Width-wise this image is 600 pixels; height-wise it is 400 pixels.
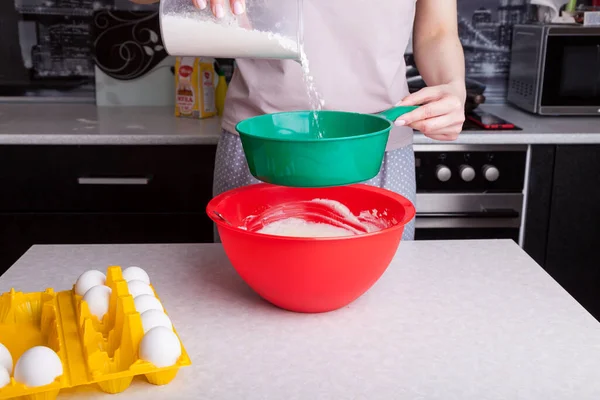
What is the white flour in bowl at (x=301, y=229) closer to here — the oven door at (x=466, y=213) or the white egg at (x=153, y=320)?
the white egg at (x=153, y=320)

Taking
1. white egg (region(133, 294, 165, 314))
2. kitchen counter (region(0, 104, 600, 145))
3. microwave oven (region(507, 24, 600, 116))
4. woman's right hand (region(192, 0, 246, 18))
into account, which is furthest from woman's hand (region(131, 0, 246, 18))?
microwave oven (region(507, 24, 600, 116))

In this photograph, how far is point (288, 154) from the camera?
34.1 inches

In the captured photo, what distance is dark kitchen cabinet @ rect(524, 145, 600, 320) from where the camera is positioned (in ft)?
6.54

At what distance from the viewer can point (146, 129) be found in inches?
79.3

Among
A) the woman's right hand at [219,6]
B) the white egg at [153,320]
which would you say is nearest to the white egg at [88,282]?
the white egg at [153,320]

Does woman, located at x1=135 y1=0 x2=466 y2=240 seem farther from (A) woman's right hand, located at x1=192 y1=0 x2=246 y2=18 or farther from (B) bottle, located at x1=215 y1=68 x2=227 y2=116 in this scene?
(B) bottle, located at x1=215 y1=68 x2=227 y2=116

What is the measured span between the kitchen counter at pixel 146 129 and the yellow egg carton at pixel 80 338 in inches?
43.2

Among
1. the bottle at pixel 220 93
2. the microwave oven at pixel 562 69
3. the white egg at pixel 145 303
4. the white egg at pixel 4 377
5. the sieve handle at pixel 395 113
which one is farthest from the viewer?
the bottle at pixel 220 93

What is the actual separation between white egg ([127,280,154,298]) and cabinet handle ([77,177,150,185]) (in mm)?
1124

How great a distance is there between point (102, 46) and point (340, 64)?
137cm

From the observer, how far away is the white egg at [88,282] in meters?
0.88

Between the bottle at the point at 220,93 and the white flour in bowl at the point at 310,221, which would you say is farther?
the bottle at the point at 220,93

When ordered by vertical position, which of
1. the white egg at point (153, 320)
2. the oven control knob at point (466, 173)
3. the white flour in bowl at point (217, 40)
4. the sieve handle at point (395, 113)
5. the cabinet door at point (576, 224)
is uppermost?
the white flour in bowl at point (217, 40)

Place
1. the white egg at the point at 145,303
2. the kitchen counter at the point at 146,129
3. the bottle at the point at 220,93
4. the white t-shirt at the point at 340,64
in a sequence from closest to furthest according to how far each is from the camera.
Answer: the white egg at the point at 145,303
the white t-shirt at the point at 340,64
the kitchen counter at the point at 146,129
the bottle at the point at 220,93
